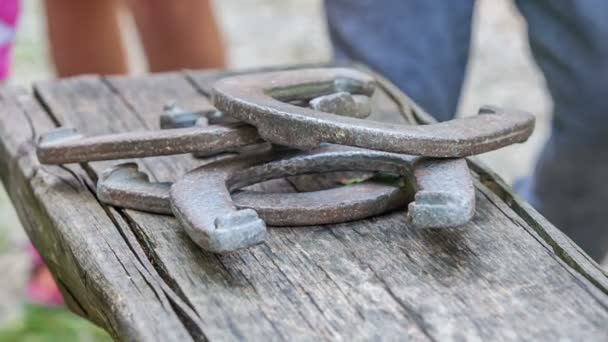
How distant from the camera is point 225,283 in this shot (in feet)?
2.77

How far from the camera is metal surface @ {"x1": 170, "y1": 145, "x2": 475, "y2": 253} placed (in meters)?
0.82

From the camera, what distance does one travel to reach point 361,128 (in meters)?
0.90

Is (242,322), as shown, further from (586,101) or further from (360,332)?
(586,101)

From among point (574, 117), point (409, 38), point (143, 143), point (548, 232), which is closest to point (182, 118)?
point (143, 143)

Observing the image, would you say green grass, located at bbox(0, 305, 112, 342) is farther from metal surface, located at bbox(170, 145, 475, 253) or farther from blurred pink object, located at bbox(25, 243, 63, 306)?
metal surface, located at bbox(170, 145, 475, 253)

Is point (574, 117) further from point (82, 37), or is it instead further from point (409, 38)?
point (82, 37)

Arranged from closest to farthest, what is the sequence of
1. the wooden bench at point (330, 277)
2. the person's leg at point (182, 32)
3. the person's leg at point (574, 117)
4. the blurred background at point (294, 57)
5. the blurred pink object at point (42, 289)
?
the wooden bench at point (330, 277) < the person's leg at point (574, 117) < the person's leg at point (182, 32) < the blurred pink object at point (42, 289) < the blurred background at point (294, 57)

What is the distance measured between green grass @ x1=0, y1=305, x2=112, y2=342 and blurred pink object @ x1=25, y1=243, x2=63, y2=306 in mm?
83

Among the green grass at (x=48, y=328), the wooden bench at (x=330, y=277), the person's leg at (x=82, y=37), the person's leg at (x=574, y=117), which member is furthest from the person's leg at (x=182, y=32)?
the wooden bench at (x=330, y=277)

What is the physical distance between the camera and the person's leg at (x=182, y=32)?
6.08ft

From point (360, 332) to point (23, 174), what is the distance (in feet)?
1.74

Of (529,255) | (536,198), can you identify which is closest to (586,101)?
(536,198)

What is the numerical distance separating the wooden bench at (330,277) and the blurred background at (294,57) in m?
1.08

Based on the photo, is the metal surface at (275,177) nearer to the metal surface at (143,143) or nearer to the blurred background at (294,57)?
the metal surface at (143,143)
